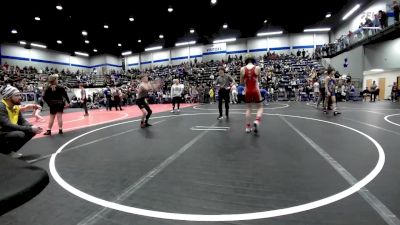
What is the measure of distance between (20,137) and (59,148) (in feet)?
2.70

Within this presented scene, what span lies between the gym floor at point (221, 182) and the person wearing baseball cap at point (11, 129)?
312mm

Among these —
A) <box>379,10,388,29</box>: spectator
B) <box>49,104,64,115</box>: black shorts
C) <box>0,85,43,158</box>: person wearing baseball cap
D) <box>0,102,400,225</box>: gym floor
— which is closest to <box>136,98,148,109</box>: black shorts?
<box>49,104,64,115</box>: black shorts

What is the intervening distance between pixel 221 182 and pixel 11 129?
11.3 ft

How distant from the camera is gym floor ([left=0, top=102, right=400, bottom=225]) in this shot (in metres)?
2.12

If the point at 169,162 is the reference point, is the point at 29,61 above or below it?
above

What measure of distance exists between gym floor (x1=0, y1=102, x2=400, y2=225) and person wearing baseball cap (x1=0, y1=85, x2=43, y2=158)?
1.02ft

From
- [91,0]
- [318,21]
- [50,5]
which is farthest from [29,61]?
[318,21]

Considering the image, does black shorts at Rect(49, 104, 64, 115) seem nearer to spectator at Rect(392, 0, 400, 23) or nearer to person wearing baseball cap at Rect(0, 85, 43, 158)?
person wearing baseball cap at Rect(0, 85, 43, 158)

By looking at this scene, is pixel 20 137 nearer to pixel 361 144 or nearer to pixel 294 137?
pixel 294 137

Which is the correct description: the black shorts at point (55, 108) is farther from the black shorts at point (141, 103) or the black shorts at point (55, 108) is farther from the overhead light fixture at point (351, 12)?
the overhead light fixture at point (351, 12)

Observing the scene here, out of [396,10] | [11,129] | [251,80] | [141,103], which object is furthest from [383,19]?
[11,129]

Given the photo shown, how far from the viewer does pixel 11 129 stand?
14.2 ft

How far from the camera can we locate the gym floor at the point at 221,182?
2119 mm

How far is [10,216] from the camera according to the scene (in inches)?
86.2
